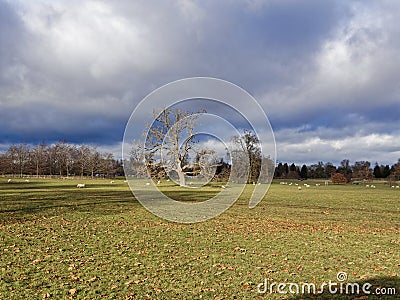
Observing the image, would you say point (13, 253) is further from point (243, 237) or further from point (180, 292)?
point (243, 237)

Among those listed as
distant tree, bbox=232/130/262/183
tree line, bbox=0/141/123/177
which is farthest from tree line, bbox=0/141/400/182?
distant tree, bbox=232/130/262/183

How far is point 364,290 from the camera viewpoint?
6.90 meters

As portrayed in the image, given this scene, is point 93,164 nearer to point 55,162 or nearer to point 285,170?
point 55,162

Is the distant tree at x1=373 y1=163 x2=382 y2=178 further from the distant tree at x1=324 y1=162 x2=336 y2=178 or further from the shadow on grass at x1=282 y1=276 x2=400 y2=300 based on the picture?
the shadow on grass at x1=282 y1=276 x2=400 y2=300

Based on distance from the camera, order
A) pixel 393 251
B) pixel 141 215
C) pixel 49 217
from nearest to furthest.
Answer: pixel 393 251, pixel 49 217, pixel 141 215

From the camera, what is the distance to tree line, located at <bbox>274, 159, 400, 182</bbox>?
122938 millimetres

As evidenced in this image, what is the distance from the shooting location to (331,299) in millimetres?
6457

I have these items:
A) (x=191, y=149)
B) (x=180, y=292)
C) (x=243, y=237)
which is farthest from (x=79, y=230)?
(x=191, y=149)

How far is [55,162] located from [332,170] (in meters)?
107

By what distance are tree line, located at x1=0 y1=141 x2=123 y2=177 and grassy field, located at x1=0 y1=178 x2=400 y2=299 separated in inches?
3856

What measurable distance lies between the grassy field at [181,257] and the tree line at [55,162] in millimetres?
97947

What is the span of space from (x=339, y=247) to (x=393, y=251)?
1600mm

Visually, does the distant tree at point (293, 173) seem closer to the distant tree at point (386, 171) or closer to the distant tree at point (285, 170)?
the distant tree at point (285, 170)

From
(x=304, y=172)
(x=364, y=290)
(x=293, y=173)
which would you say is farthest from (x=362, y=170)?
Answer: (x=364, y=290)
